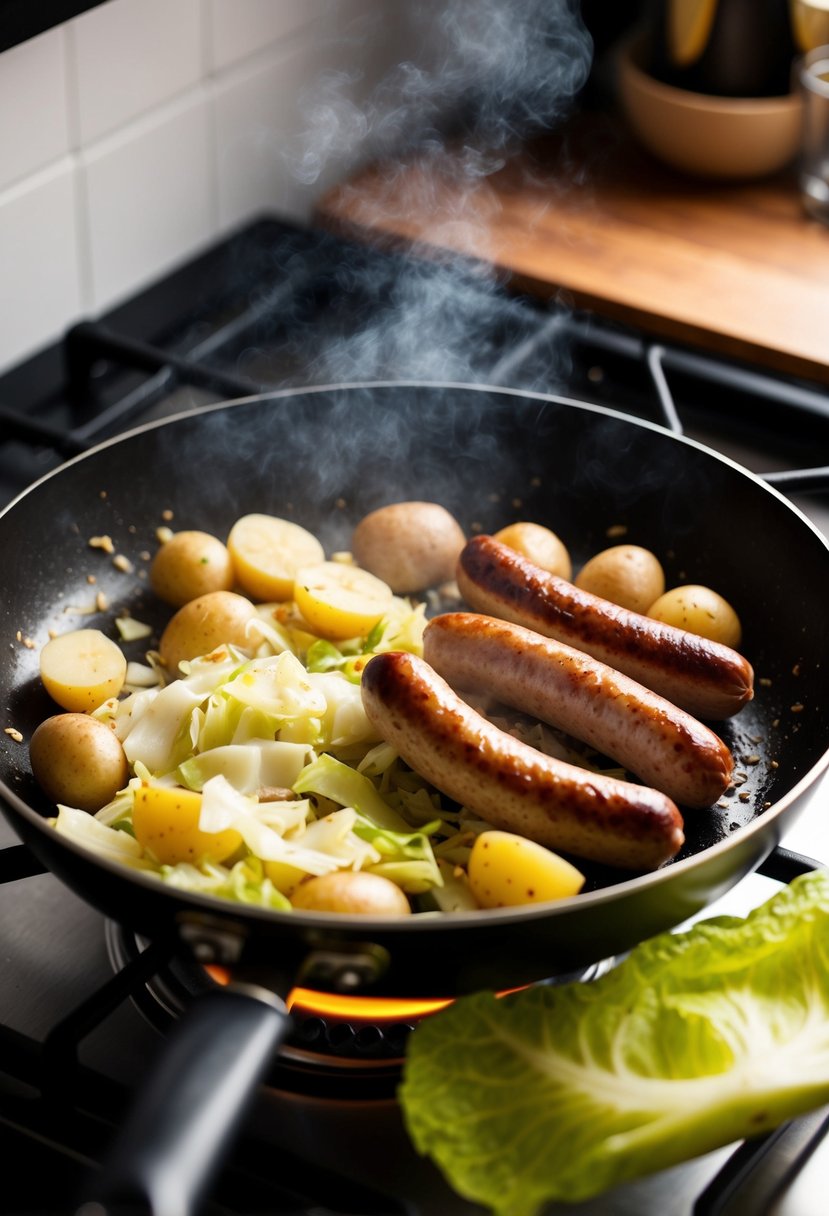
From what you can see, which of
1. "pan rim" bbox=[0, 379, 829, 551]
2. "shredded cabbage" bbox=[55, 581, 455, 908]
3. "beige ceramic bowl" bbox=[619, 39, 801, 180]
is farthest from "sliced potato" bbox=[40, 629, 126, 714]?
"beige ceramic bowl" bbox=[619, 39, 801, 180]

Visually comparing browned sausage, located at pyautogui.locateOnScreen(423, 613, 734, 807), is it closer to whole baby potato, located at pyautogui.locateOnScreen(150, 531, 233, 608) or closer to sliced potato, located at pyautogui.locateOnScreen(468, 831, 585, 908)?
sliced potato, located at pyautogui.locateOnScreen(468, 831, 585, 908)

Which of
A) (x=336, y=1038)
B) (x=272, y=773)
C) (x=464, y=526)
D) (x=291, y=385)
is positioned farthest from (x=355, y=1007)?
(x=291, y=385)

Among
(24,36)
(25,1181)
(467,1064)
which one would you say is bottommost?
(25,1181)

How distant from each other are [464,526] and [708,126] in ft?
3.36

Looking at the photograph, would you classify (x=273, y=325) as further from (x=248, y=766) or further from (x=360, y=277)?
(x=248, y=766)

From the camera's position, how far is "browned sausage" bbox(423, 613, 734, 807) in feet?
4.10

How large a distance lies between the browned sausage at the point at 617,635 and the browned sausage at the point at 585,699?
5cm

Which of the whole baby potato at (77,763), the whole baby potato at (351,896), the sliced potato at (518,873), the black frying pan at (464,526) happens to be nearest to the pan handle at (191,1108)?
the black frying pan at (464,526)

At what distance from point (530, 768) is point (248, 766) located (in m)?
0.29

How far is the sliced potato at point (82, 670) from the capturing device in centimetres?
143

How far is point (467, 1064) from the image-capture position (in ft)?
3.43

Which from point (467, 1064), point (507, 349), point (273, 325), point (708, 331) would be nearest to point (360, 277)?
point (273, 325)

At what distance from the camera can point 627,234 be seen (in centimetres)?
229

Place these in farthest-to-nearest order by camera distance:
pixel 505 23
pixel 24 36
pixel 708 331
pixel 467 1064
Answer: pixel 505 23 < pixel 708 331 < pixel 24 36 < pixel 467 1064
